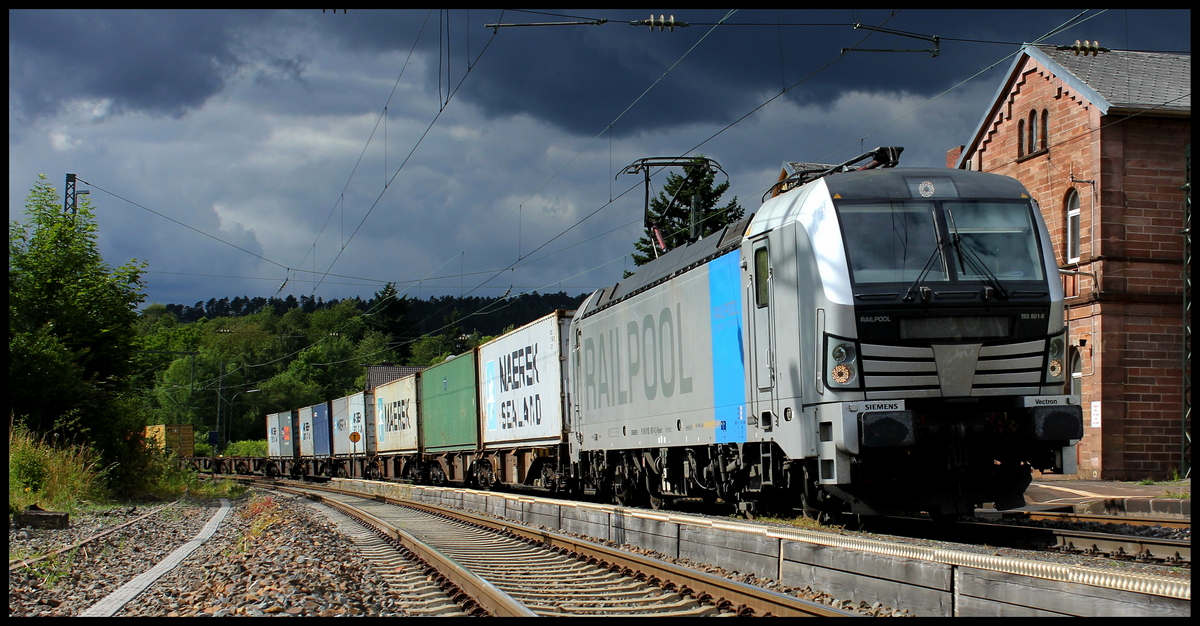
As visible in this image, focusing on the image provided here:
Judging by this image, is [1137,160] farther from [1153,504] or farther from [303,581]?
[303,581]

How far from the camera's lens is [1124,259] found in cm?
2120

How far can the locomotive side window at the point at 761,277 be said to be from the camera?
1002cm

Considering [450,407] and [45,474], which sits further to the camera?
[450,407]

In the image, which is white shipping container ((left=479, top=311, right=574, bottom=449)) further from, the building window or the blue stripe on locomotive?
the building window

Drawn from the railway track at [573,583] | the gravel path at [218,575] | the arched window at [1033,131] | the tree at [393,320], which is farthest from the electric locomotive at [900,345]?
the tree at [393,320]

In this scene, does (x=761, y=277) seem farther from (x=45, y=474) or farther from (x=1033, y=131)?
(x=1033, y=131)

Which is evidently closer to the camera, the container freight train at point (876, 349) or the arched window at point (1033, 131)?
the container freight train at point (876, 349)

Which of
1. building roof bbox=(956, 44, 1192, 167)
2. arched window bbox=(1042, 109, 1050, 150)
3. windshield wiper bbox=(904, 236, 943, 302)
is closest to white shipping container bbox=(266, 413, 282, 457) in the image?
building roof bbox=(956, 44, 1192, 167)

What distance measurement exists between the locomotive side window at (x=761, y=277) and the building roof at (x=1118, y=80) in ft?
45.5

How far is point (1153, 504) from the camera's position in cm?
1318

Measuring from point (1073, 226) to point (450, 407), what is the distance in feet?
52.7

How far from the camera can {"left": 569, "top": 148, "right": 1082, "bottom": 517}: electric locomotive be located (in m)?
8.70

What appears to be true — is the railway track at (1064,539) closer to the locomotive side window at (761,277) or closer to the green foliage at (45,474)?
the locomotive side window at (761,277)

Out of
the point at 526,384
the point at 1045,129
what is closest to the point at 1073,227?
the point at 1045,129
